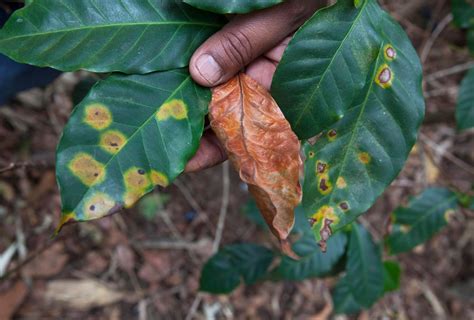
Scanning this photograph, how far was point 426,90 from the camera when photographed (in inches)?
135

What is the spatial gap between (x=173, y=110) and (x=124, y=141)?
119mm

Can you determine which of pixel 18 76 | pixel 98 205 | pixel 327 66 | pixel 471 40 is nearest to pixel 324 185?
pixel 327 66

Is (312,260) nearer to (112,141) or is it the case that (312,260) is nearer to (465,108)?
(465,108)

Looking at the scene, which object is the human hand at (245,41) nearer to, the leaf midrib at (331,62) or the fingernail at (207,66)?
the fingernail at (207,66)

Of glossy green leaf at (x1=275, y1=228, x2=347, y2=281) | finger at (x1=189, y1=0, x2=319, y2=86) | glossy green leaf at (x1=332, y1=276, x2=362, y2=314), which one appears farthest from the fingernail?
glossy green leaf at (x1=332, y1=276, x2=362, y2=314)

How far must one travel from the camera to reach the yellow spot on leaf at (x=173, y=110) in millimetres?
969

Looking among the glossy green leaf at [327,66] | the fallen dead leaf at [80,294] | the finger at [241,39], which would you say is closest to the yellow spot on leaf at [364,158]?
the glossy green leaf at [327,66]

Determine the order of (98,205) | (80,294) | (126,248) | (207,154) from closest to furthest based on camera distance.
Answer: (98,205), (207,154), (80,294), (126,248)

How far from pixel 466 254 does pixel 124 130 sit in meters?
3.14

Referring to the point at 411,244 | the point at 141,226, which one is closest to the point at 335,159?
the point at 411,244

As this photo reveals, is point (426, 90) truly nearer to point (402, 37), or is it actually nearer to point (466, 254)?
Answer: point (466, 254)

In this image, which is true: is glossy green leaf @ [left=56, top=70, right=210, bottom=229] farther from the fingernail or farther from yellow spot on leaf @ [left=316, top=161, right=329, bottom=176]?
yellow spot on leaf @ [left=316, top=161, right=329, bottom=176]

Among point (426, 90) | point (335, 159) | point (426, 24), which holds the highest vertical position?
point (335, 159)

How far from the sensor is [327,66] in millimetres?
944
